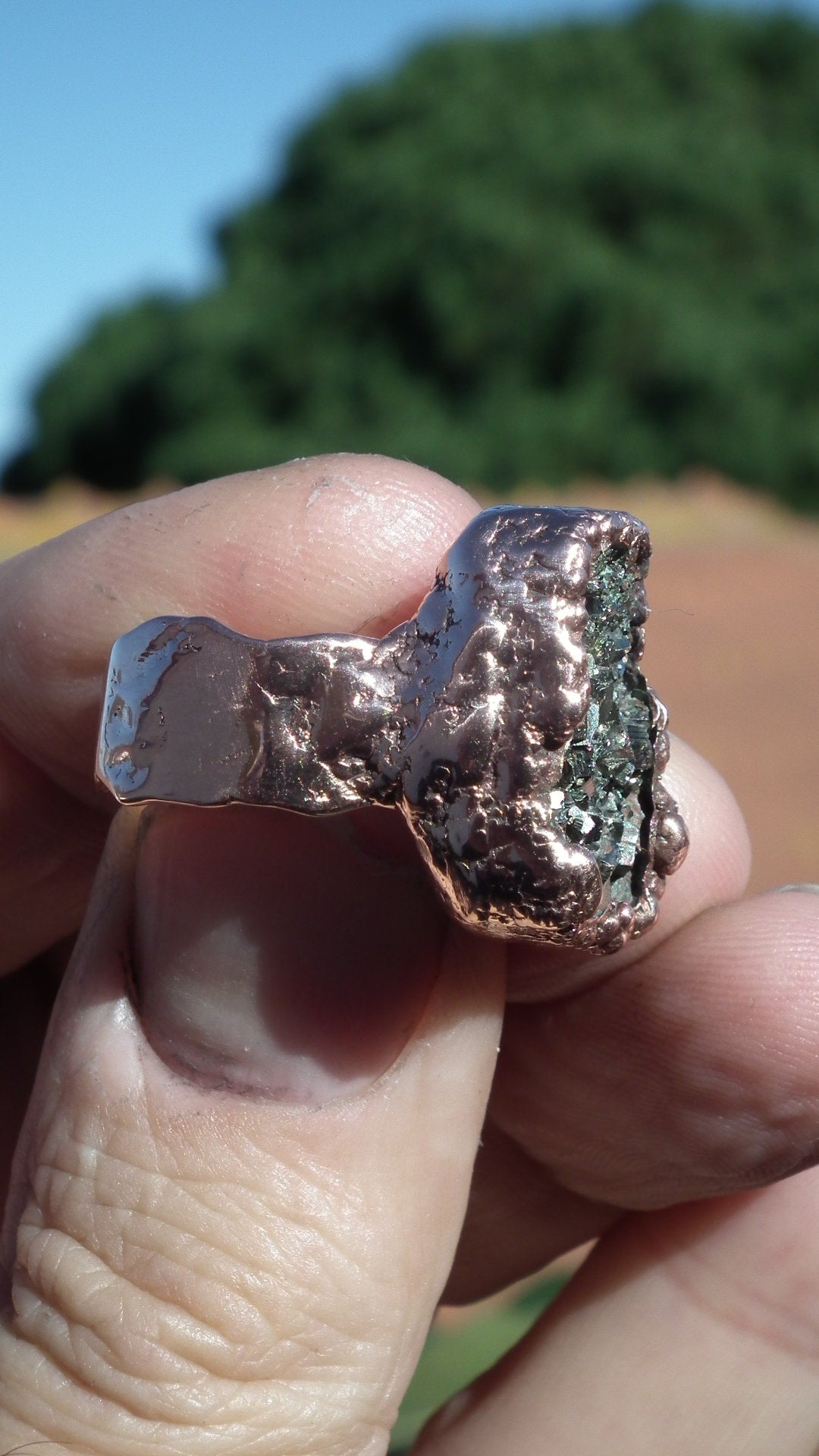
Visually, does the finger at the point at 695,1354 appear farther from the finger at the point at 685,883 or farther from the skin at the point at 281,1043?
the finger at the point at 685,883

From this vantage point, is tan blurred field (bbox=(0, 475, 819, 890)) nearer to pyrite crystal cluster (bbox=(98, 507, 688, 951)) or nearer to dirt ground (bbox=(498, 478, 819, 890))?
dirt ground (bbox=(498, 478, 819, 890))

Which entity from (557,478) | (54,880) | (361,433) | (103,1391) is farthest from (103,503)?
(103,1391)

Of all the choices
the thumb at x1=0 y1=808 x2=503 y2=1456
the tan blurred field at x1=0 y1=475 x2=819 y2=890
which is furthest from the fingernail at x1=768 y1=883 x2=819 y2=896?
the tan blurred field at x1=0 y1=475 x2=819 y2=890

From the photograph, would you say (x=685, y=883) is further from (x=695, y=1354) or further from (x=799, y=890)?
(x=695, y=1354)

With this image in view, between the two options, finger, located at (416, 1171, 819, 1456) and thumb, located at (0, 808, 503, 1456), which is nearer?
thumb, located at (0, 808, 503, 1456)

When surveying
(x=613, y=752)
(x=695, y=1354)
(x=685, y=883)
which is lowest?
(x=695, y=1354)

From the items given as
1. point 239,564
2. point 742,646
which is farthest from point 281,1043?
point 742,646

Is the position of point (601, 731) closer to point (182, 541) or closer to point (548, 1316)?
point (182, 541)
